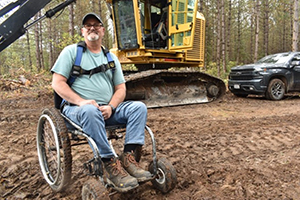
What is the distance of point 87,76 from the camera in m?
2.51

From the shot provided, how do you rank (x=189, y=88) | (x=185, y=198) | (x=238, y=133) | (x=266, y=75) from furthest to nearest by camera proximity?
(x=266, y=75) < (x=189, y=88) < (x=238, y=133) < (x=185, y=198)

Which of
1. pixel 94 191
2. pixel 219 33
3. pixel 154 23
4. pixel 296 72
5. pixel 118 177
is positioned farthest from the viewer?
pixel 219 33

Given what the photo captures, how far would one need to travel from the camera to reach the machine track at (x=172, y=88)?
23.3 feet

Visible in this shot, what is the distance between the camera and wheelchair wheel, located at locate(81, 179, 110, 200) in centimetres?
191

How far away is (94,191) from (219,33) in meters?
17.9

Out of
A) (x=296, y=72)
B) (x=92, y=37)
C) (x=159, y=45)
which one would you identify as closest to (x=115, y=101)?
(x=92, y=37)

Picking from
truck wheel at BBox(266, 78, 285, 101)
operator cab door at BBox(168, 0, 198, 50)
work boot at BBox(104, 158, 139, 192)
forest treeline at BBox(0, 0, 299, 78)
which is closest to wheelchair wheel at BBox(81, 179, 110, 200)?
work boot at BBox(104, 158, 139, 192)

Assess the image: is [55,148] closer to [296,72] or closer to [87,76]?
[87,76]

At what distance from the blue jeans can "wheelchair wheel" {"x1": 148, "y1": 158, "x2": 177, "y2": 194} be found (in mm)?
302

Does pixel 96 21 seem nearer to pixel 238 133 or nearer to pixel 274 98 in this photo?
pixel 238 133

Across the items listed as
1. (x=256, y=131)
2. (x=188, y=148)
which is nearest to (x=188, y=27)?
(x=256, y=131)

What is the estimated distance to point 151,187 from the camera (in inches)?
99.5

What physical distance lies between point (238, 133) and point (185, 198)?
2.43 metres

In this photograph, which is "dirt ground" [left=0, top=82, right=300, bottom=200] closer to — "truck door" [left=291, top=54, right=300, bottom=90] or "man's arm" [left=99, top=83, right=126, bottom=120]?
"man's arm" [left=99, top=83, right=126, bottom=120]
